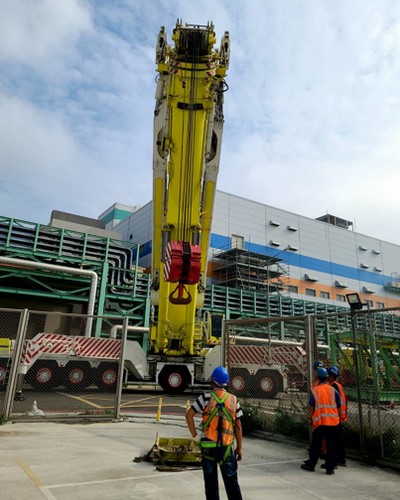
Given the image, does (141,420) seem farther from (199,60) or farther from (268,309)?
(268,309)

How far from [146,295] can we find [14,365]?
15.3 m

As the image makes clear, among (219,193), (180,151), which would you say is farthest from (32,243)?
(219,193)

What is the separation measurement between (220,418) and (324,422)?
264 centimetres

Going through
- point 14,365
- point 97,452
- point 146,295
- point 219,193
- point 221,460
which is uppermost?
point 219,193

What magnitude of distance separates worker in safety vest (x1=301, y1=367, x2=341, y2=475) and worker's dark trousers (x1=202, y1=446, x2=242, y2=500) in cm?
250

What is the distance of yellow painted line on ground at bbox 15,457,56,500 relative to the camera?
13.3 feet

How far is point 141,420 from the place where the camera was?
9.26m

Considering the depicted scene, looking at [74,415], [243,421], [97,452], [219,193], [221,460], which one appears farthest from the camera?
[219,193]

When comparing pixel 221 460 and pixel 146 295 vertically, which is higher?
pixel 146 295

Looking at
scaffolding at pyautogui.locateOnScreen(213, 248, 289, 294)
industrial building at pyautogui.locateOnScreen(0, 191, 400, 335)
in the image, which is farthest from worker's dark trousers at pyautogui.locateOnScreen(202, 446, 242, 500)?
scaffolding at pyautogui.locateOnScreen(213, 248, 289, 294)

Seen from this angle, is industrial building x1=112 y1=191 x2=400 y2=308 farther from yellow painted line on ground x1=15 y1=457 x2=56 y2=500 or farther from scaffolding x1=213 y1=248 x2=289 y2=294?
yellow painted line on ground x1=15 y1=457 x2=56 y2=500

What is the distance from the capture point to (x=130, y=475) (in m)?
4.87

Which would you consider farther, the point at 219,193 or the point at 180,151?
the point at 219,193

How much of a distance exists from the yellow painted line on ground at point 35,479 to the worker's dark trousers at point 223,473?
1.62m
